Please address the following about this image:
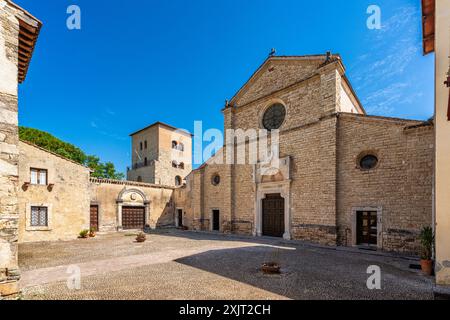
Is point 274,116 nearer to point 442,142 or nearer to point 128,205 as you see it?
point 442,142

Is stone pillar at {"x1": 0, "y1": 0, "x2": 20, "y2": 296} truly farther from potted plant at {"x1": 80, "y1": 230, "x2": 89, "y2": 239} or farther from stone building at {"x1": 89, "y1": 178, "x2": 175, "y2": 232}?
stone building at {"x1": 89, "y1": 178, "x2": 175, "y2": 232}

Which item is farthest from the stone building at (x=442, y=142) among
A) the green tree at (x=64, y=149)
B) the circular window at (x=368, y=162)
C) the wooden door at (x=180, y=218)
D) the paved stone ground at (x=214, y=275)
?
the green tree at (x=64, y=149)

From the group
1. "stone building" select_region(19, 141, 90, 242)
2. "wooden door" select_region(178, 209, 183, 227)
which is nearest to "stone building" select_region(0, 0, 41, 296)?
"stone building" select_region(19, 141, 90, 242)

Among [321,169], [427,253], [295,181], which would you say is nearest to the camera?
[427,253]

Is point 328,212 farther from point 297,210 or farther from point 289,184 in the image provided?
point 289,184

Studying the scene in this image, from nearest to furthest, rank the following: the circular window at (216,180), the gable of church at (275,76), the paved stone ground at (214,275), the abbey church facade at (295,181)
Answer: the paved stone ground at (214,275) → the abbey church facade at (295,181) → the gable of church at (275,76) → the circular window at (216,180)

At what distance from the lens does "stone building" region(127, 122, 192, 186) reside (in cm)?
3112

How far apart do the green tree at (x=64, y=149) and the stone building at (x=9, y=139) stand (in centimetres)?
1960

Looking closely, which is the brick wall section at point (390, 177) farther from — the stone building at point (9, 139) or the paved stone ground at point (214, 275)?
the stone building at point (9, 139)

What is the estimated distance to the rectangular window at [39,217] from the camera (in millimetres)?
13164

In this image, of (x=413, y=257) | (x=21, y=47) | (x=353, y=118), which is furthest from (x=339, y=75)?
(x=21, y=47)

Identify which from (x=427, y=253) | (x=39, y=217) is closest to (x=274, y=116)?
(x=427, y=253)

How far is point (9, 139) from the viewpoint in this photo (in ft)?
16.3

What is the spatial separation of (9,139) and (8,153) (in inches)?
12.2
